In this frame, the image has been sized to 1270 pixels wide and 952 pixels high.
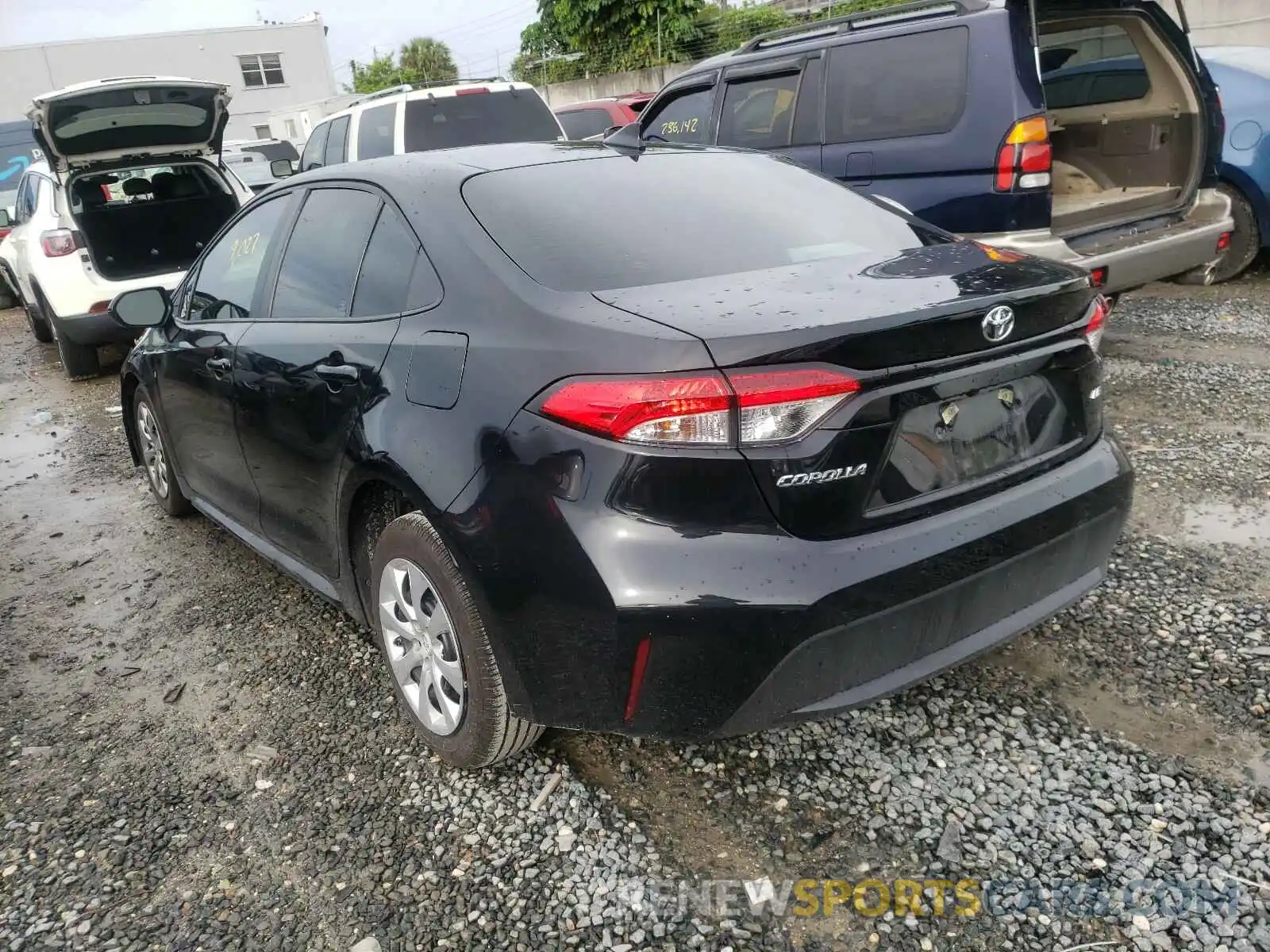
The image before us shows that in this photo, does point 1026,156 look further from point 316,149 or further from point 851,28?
point 316,149

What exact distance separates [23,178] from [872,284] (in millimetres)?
10020

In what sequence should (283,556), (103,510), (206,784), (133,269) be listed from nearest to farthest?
(206,784), (283,556), (103,510), (133,269)

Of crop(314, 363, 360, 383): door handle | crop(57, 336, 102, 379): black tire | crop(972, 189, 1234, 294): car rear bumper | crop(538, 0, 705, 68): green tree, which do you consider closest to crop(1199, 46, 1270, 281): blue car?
crop(972, 189, 1234, 294): car rear bumper

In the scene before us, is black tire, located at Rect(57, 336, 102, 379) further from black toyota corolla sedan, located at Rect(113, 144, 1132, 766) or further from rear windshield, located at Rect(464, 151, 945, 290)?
rear windshield, located at Rect(464, 151, 945, 290)

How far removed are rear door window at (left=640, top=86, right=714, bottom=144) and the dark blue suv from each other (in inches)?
1.4

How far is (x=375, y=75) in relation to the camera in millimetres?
62906

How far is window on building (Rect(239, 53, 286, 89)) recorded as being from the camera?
116 feet

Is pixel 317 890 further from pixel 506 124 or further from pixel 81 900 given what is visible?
pixel 506 124

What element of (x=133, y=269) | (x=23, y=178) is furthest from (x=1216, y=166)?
(x=23, y=178)

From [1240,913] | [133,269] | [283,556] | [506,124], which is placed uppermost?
[506,124]

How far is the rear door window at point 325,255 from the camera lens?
9.41ft

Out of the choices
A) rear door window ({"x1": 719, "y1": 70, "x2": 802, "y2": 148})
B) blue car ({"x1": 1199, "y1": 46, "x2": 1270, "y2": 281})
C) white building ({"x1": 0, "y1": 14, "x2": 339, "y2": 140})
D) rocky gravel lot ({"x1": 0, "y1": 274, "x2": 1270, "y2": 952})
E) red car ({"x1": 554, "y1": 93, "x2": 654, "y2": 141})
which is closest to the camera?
rocky gravel lot ({"x1": 0, "y1": 274, "x2": 1270, "y2": 952})

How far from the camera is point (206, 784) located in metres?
2.68

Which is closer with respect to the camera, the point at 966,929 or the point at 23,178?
the point at 966,929
